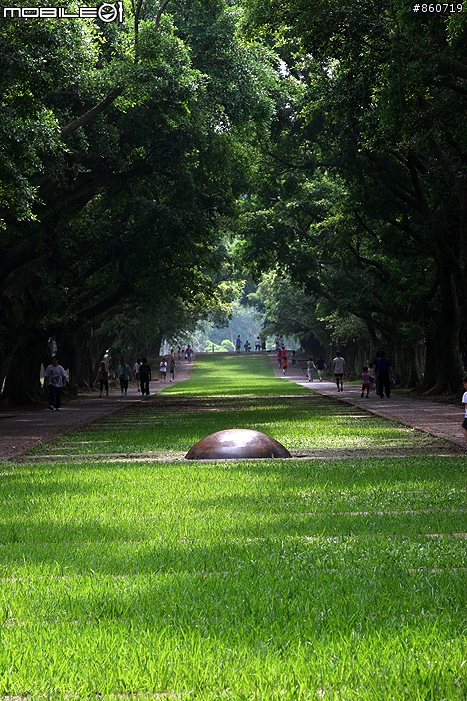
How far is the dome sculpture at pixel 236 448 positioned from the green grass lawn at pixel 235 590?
2965 millimetres

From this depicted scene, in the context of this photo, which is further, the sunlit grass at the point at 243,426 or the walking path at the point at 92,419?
the walking path at the point at 92,419

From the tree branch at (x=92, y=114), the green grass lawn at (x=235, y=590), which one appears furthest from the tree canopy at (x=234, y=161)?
the green grass lawn at (x=235, y=590)

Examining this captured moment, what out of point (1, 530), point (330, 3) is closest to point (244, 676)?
point (1, 530)

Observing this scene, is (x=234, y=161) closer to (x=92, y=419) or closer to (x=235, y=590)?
(x=92, y=419)

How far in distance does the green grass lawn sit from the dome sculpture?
296cm

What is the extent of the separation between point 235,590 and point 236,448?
860 cm

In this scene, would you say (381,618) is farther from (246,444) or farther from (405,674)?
(246,444)

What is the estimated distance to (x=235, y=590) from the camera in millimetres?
5781

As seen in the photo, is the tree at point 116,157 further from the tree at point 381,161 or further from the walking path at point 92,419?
the walking path at point 92,419

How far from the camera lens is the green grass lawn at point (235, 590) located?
4.18m

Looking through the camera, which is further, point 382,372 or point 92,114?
point 382,372

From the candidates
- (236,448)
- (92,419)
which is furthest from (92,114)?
(236,448)

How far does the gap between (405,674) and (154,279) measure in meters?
34.3

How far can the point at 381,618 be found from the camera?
5.11m
